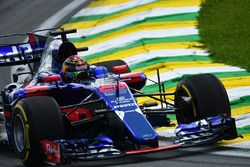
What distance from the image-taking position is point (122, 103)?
36.9 ft

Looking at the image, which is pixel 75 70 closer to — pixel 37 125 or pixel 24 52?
pixel 37 125

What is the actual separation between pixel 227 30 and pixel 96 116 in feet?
26.0

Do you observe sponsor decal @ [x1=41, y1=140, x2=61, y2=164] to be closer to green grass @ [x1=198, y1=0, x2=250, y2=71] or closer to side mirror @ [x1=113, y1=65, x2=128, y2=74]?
side mirror @ [x1=113, y1=65, x2=128, y2=74]

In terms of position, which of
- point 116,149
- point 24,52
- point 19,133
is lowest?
point 116,149

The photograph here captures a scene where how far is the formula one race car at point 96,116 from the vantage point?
1068 cm

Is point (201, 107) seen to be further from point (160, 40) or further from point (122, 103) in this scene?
point (160, 40)

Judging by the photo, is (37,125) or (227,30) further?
(227,30)

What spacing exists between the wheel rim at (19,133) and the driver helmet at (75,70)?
110 centimetres

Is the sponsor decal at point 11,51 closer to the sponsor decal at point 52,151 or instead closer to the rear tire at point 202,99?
the rear tire at point 202,99

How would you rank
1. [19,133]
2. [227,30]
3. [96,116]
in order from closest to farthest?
[96,116]
[19,133]
[227,30]

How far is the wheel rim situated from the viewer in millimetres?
11328

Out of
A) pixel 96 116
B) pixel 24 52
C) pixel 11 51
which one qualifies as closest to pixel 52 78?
pixel 96 116

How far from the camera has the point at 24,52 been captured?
14.3 metres

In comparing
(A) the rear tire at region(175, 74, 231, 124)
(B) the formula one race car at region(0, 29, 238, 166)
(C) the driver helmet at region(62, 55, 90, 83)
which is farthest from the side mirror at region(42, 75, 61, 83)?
(A) the rear tire at region(175, 74, 231, 124)
